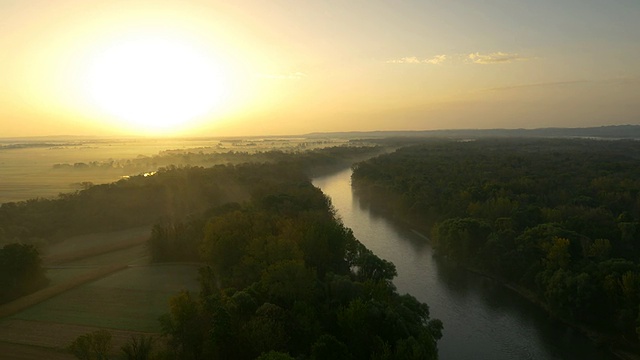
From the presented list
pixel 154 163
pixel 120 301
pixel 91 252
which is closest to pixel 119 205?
pixel 91 252

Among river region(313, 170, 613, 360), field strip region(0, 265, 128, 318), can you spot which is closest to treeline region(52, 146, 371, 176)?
field strip region(0, 265, 128, 318)

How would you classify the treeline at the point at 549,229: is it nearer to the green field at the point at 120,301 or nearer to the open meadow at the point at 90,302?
the green field at the point at 120,301

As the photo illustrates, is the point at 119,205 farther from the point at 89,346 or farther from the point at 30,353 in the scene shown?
the point at 89,346

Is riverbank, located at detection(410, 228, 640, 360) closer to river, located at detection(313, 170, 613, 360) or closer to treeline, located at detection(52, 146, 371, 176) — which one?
river, located at detection(313, 170, 613, 360)

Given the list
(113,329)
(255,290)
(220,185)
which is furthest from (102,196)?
(255,290)

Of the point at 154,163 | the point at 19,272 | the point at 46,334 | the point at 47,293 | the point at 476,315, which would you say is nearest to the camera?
the point at 46,334

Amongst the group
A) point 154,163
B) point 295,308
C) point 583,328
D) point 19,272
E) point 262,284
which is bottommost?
point 583,328

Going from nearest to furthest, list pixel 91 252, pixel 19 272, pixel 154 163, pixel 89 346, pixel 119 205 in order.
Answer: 1. pixel 89 346
2. pixel 19 272
3. pixel 91 252
4. pixel 119 205
5. pixel 154 163
